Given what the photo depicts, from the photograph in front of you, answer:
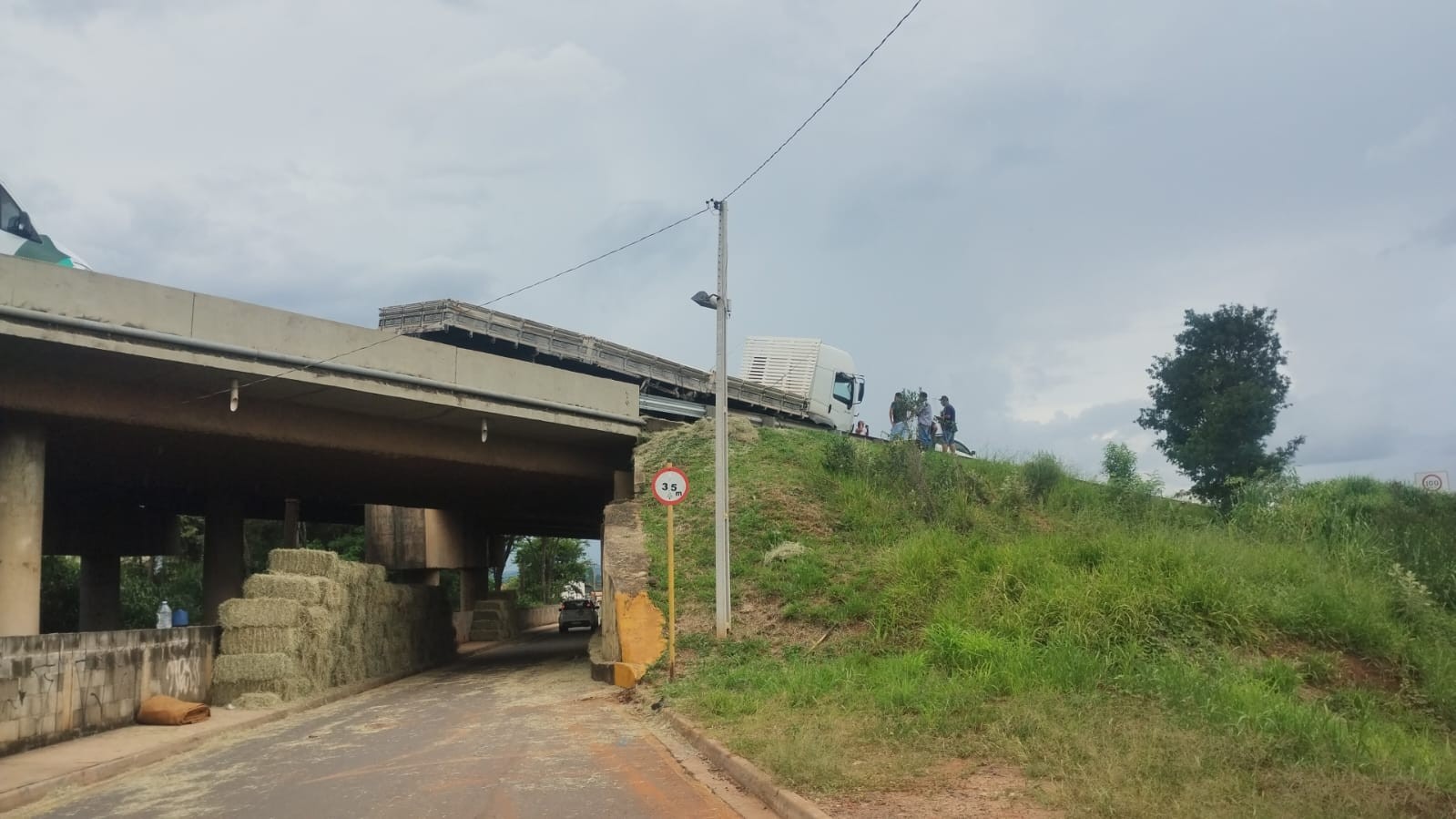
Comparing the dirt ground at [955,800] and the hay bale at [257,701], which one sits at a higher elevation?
the dirt ground at [955,800]

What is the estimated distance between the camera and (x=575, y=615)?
46062mm

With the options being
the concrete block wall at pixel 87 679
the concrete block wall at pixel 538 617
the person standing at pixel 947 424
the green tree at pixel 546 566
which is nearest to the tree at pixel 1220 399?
the person standing at pixel 947 424

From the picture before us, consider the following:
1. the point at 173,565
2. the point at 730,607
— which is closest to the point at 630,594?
the point at 730,607

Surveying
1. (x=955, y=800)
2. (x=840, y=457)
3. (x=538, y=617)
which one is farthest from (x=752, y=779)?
(x=538, y=617)

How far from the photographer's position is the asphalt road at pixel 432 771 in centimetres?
787

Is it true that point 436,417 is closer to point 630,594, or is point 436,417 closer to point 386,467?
point 386,467

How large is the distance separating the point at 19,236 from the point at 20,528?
6.89 meters

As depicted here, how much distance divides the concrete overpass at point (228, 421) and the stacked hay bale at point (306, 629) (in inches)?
105

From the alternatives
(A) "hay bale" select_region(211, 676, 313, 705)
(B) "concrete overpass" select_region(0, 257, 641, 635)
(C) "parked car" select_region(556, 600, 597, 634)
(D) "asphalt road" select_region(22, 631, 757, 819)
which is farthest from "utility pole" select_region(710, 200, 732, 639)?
(C) "parked car" select_region(556, 600, 597, 634)

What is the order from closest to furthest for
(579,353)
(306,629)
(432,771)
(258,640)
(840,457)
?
(432,771)
(258,640)
(306,629)
(840,457)
(579,353)

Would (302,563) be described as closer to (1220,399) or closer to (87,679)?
(87,679)

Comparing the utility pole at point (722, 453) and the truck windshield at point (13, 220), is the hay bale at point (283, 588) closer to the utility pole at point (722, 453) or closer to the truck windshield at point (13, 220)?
the utility pole at point (722, 453)

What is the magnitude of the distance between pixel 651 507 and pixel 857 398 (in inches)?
762

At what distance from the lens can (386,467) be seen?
2353 centimetres
